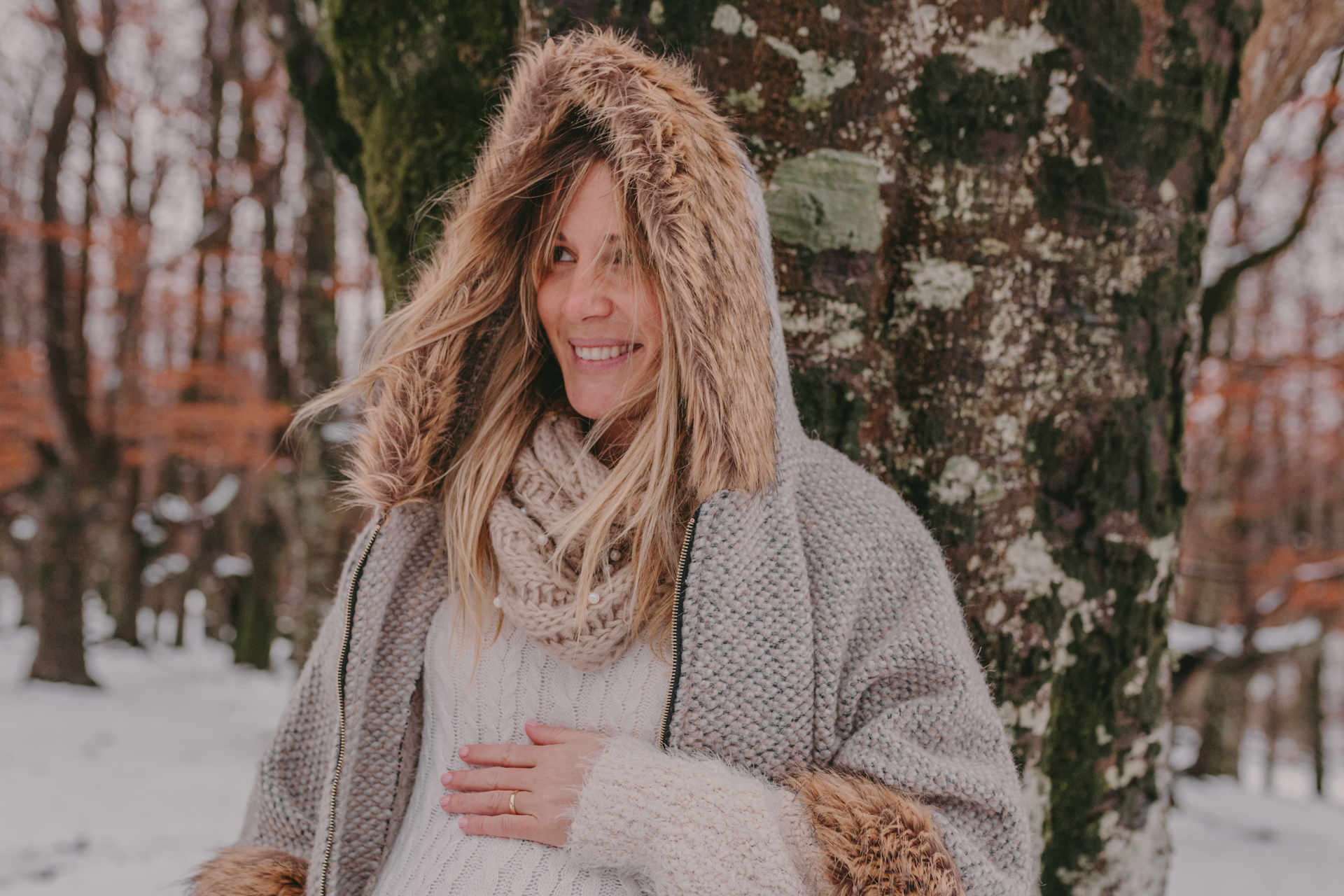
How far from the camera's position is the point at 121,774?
21.9 feet

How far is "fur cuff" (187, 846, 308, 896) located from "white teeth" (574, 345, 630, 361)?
1.22 metres

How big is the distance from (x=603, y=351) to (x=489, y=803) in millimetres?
858

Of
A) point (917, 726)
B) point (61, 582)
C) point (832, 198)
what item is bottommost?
point (61, 582)

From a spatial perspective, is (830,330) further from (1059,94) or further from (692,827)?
(692,827)

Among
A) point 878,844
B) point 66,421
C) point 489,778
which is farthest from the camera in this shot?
point 66,421

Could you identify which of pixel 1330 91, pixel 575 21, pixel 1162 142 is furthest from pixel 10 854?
pixel 1330 91

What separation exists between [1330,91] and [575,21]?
229 inches

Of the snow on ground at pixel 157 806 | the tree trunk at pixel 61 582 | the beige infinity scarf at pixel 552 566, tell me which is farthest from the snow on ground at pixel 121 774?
the beige infinity scarf at pixel 552 566

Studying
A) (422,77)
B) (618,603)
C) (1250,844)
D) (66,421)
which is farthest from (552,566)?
(66,421)

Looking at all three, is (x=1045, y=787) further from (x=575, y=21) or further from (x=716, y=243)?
(x=575, y=21)

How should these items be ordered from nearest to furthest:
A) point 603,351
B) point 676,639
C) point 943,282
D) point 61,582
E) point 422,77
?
point 676,639, point 603,351, point 943,282, point 422,77, point 61,582

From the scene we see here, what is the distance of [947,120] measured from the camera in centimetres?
175

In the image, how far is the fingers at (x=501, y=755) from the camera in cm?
155

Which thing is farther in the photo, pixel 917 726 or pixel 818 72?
pixel 818 72
